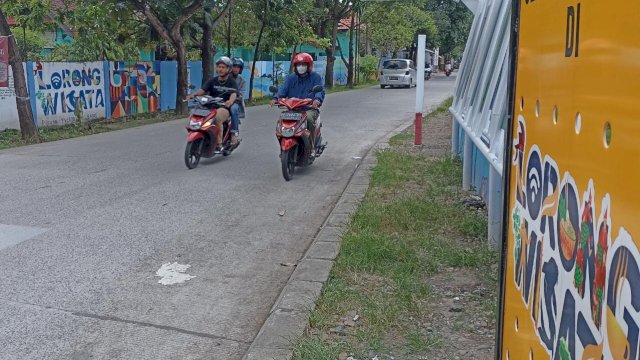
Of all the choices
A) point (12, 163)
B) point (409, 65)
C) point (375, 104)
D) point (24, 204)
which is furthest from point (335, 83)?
point (24, 204)

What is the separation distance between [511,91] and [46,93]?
1610cm

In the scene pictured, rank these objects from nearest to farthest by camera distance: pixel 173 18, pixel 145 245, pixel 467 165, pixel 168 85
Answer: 1. pixel 145 245
2. pixel 467 165
3. pixel 173 18
4. pixel 168 85

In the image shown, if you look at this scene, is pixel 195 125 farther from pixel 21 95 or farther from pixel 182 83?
pixel 182 83

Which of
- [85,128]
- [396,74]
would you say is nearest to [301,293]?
[85,128]

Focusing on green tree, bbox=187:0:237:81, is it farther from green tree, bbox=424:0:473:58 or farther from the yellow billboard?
green tree, bbox=424:0:473:58

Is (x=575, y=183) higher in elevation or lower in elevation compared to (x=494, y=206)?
higher

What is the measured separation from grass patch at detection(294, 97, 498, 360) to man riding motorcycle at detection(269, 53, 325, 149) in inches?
64.0

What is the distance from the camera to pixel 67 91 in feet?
55.9

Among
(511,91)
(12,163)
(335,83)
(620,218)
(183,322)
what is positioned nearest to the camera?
(620,218)

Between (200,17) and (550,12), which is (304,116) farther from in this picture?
(200,17)

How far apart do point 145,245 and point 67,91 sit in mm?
12388

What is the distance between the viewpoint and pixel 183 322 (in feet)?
14.3

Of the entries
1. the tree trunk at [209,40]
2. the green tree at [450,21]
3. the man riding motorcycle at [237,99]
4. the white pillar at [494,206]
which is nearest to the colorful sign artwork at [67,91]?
the tree trunk at [209,40]

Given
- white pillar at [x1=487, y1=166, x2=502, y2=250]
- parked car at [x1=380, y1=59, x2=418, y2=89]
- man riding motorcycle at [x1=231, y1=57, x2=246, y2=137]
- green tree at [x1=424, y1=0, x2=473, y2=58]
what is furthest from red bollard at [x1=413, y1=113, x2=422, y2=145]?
green tree at [x1=424, y1=0, x2=473, y2=58]
